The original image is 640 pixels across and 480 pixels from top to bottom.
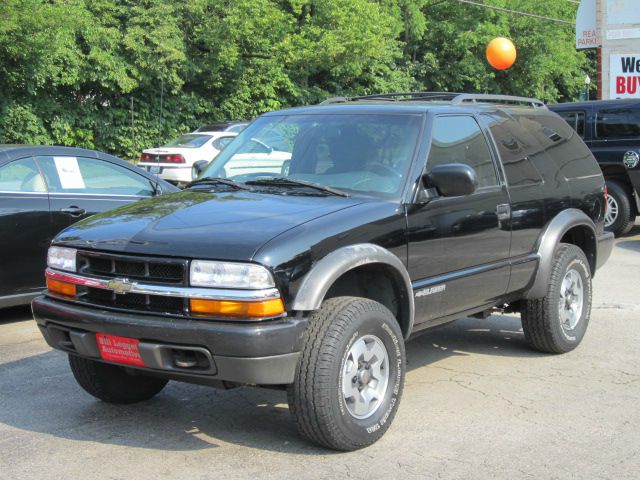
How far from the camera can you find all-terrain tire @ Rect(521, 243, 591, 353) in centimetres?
595

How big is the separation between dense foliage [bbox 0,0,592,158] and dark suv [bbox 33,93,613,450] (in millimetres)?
13306

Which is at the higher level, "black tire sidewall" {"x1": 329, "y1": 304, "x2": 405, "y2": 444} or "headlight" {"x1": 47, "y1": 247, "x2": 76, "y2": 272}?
"headlight" {"x1": 47, "y1": 247, "x2": 76, "y2": 272}

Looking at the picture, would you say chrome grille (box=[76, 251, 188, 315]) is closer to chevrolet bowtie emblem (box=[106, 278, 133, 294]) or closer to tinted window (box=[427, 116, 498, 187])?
chevrolet bowtie emblem (box=[106, 278, 133, 294])

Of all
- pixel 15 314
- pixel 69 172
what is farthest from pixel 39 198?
pixel 15 314

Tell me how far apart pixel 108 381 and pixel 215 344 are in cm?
135

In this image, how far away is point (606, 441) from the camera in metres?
4.48

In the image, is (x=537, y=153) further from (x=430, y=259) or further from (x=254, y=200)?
(x=254, y=200)

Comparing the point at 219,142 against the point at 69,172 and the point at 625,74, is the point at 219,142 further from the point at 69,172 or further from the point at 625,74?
the point at 69,172

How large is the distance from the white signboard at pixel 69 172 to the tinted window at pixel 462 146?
3.81m

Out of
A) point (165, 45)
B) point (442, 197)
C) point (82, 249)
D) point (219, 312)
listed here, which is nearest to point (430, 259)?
point (442, 197)

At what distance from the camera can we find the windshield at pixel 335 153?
16.3 feet

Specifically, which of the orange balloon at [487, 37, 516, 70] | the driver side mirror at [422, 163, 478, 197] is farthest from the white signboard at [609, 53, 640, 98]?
the driver side mirror at [422, 163, 478, 197]

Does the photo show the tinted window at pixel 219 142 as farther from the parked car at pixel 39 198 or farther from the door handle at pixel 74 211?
the door handle at pixel 74 211

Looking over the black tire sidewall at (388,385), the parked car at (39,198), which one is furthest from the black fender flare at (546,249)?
the parked car at (39,198)
